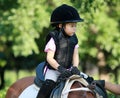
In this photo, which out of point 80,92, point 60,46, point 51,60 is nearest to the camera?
point 80,92

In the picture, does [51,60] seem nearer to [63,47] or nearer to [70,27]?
[63,47]

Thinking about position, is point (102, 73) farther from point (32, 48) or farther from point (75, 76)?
point (75, 76)

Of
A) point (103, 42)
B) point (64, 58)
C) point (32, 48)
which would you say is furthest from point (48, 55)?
point (103, 42)

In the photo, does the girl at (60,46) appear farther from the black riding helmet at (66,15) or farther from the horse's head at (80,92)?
the horse's head at (80,92)

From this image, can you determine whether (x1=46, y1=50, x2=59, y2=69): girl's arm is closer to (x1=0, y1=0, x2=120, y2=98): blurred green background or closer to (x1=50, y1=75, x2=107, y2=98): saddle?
(x1=50, y1=75, x2=107, y2=98): saddle

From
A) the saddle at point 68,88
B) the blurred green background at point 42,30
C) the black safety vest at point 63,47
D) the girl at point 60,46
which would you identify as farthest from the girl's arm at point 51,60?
the blurred green background at point 42,30

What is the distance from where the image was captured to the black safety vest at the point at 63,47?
320 inches

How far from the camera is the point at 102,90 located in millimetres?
7816

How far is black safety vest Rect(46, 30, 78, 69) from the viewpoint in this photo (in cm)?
813

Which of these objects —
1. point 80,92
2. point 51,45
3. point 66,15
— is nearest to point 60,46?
point 51,45

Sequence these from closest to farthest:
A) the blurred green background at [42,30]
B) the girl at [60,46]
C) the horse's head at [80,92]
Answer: the horse's head at [80,92], the girl at [60,46], the blurred green background at [42,30]

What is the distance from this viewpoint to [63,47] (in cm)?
816

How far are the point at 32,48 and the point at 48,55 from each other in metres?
13.8

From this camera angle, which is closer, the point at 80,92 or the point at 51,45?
the point at 80,92
